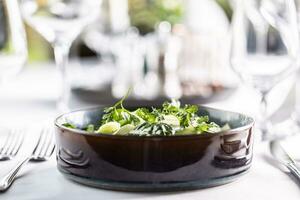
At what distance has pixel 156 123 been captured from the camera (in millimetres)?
616

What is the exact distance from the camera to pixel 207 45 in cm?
168

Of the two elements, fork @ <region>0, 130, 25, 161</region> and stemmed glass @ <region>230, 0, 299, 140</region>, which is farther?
stemmed glass @ <region>230, 0, 299, 140</region>

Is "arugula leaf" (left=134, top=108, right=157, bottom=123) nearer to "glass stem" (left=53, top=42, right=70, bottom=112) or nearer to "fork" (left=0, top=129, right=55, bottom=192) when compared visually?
"fork" (left=0, top=129, right=55, bottom=192)

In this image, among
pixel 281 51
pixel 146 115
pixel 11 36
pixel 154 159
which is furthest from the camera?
pixel 281 51

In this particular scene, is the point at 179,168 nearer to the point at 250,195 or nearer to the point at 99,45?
the point at 250,195

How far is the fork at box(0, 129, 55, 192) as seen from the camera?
2.05 feet

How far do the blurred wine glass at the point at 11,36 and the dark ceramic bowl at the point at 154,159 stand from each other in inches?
15.4

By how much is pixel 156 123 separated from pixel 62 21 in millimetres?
598

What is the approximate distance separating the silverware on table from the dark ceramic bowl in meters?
0.07

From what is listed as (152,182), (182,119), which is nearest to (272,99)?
(182,119)

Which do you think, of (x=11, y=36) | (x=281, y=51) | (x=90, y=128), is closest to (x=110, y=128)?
(x=90, y=128)

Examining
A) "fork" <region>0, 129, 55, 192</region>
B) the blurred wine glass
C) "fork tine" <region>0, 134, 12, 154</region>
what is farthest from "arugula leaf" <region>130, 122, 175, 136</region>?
the blurred wine glass

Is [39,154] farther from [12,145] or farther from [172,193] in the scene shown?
[172,193]

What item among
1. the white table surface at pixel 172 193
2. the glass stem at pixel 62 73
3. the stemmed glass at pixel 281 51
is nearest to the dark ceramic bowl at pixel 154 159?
the white table surface at pixel 172 193
